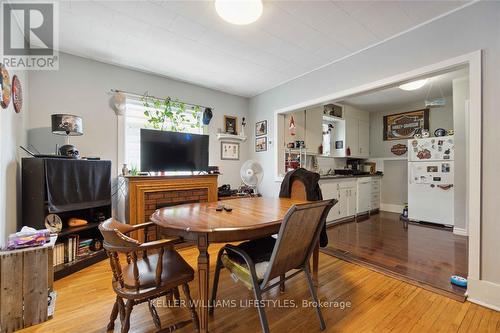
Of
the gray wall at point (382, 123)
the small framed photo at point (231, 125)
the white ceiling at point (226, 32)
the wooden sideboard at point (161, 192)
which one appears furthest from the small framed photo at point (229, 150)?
the gray wall at point (382, 123)

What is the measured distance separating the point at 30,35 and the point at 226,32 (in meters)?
2.04

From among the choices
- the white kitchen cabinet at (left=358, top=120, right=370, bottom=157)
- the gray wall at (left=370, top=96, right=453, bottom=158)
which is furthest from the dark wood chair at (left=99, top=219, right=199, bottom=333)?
the gray wall at (left=370, top=96, right=453, bottom=158)

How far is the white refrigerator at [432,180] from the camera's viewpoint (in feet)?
12.7

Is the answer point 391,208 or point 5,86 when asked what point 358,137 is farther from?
point 5,86

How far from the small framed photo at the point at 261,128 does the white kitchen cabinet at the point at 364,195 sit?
2273mm

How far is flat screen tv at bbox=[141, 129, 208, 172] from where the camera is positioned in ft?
9.66

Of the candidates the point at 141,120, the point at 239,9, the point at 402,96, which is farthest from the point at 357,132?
the point at 141,120

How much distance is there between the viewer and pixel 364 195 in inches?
185

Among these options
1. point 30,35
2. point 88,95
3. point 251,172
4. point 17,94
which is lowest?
point 251,172

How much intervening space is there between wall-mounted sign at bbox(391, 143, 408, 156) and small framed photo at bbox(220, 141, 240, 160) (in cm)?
381

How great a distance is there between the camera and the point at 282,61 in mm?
2912

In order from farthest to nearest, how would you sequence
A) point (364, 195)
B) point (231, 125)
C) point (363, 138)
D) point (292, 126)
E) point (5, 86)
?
point (363, 138) → point (364, 195) → point (231, 125) → point (292, 126) → point (5, 86)

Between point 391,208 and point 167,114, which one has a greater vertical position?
point 167,114

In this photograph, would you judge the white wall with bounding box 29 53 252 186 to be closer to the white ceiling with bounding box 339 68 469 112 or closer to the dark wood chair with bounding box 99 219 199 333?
the dark wood chair with bounding box 99 219 199 333
